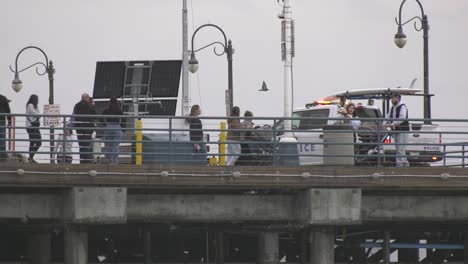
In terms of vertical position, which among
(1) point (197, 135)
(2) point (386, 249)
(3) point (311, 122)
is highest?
(3) point (311, 122)

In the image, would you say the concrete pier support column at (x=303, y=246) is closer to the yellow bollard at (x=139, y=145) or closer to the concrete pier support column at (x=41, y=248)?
the yellow bollard at (x=139, y=145)

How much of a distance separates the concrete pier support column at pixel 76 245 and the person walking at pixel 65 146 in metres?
1.52

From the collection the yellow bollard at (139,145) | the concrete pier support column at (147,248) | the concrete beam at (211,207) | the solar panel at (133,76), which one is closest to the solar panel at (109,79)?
the solar panel at (133,76)

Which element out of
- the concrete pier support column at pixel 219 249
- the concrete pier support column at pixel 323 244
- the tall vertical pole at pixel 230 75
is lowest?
the concrete pier support column at pixel 219 249

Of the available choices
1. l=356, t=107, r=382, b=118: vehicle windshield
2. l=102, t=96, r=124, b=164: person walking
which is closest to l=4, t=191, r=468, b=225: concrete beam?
l=102, t=96, r=124, b=164: person walking

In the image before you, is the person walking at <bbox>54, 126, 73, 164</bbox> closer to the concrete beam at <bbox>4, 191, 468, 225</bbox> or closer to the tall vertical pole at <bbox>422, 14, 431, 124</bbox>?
the concrete beam at <bbox>4, 191, 468, 225</bbox>

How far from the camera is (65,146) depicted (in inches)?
1210

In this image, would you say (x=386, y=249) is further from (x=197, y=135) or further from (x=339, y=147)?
(x=197, y=135)

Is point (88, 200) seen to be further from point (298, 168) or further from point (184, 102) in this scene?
point (184, 102)

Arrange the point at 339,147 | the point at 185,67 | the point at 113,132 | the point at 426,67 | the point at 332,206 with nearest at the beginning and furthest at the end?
the point at 332,206 < the point at 339,147 < the point at 113,132 < the point at 185,67 < the point at 426,67

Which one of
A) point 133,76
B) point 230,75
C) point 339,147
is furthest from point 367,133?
point 230,75

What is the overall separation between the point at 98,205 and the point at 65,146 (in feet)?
5.03

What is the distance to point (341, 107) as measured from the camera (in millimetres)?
36312

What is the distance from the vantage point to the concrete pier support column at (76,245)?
100 feet
